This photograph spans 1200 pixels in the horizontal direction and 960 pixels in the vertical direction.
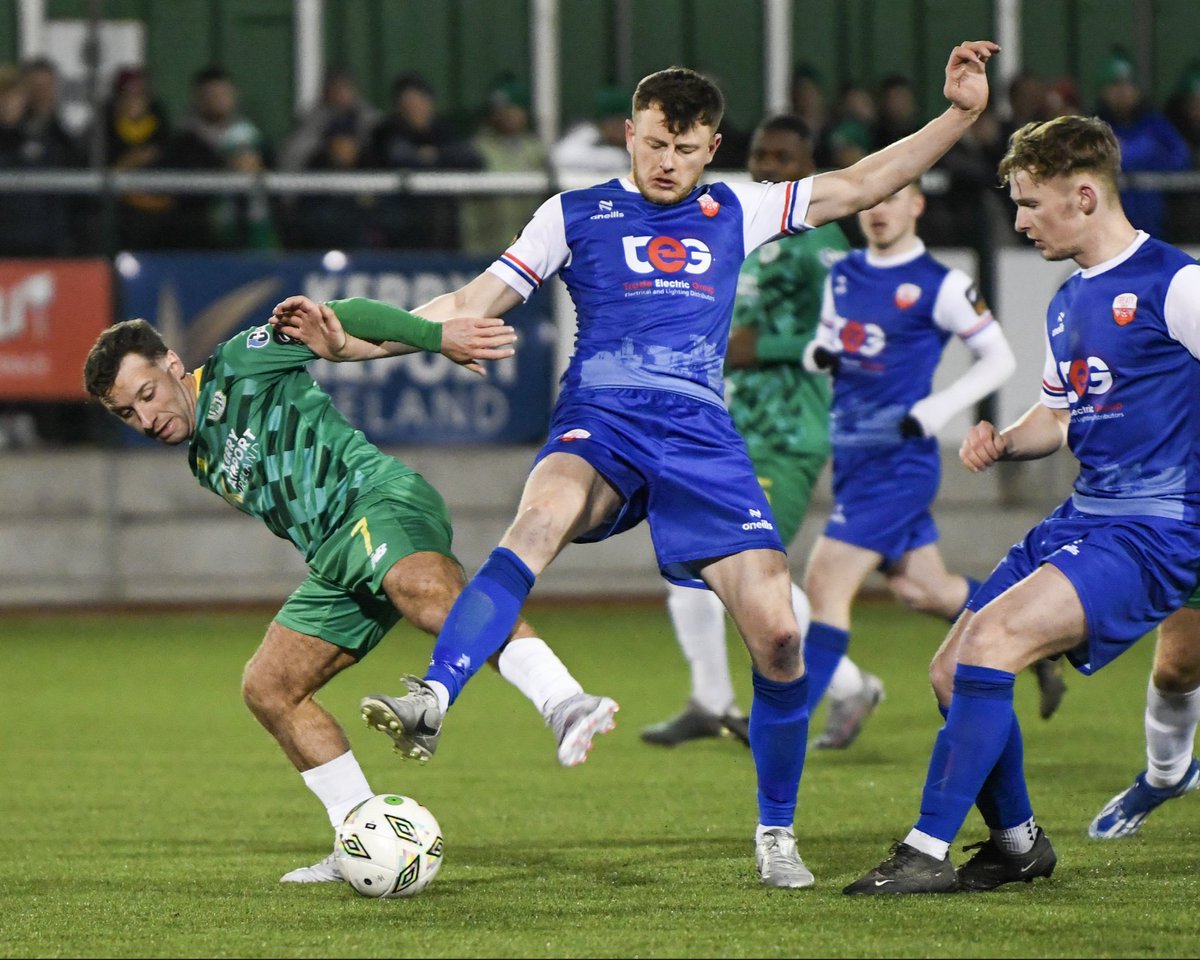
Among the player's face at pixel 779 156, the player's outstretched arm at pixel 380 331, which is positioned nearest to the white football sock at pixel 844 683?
the player's face at pixel 779 156

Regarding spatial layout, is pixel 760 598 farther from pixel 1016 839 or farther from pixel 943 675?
pixel 1016 839

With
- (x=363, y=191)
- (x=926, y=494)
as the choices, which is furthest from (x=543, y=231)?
(x=363, y=191)

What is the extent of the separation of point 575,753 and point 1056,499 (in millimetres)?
9571

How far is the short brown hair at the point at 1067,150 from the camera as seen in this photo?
189 inches

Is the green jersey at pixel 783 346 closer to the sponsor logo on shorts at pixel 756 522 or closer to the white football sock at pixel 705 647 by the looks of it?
the white football sock at pixel 705 647

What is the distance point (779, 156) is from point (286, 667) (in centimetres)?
314

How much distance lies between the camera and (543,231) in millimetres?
5242

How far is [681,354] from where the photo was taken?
16.9 feet

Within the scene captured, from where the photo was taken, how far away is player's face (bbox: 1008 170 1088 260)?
4816mm

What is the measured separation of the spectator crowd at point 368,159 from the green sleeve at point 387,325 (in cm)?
807

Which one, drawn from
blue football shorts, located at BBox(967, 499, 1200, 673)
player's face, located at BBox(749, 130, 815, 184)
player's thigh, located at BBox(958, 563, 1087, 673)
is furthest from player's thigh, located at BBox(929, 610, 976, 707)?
player's face, located at BBox(749, 130, 815, 184)

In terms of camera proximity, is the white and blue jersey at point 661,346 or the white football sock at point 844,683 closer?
the white and blue jersey at point 661,346

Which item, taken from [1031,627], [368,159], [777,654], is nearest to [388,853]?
[777,654]

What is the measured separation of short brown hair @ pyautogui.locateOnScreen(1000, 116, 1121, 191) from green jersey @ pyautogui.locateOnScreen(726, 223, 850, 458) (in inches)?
114
